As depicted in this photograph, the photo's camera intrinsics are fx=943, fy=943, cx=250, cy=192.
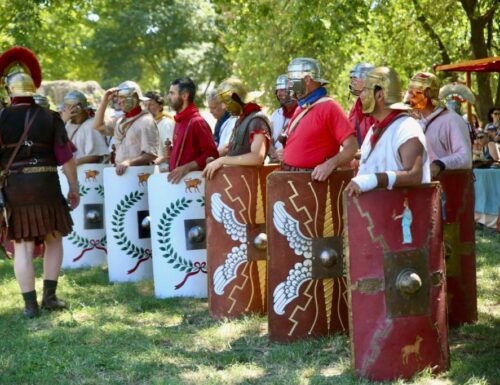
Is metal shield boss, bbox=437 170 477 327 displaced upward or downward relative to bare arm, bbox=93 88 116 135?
downward

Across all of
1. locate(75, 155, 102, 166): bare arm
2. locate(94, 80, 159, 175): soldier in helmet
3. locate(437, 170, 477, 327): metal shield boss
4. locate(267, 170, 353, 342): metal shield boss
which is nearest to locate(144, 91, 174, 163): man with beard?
locate(75, 155, 102, 166): bare arm

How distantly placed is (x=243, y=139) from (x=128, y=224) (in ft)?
7.19

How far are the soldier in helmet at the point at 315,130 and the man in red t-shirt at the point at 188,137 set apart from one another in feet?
5.14

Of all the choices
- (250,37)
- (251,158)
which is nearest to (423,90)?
(251,158)

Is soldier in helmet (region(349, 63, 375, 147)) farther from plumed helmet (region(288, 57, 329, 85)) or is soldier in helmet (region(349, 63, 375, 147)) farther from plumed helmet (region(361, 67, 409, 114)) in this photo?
plumed helmet (region(361, 67, 409, 114))

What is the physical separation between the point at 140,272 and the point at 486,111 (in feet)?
32.4

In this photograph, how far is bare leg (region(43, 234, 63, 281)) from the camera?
7.20 meters

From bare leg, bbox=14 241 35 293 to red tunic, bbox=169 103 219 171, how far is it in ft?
4.38

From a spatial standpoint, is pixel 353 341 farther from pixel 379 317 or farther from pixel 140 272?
pixel 140 272

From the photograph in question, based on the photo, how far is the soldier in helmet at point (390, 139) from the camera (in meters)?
4.73

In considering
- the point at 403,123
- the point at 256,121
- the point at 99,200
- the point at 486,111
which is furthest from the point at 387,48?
the point at 403,123

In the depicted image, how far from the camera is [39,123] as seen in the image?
22.9 ft

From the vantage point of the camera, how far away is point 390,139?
4875 millimetres

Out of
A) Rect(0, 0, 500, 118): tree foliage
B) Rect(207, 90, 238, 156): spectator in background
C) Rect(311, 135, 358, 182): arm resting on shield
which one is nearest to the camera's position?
Rect(311, 135, 358, 182): arm resting on shield
